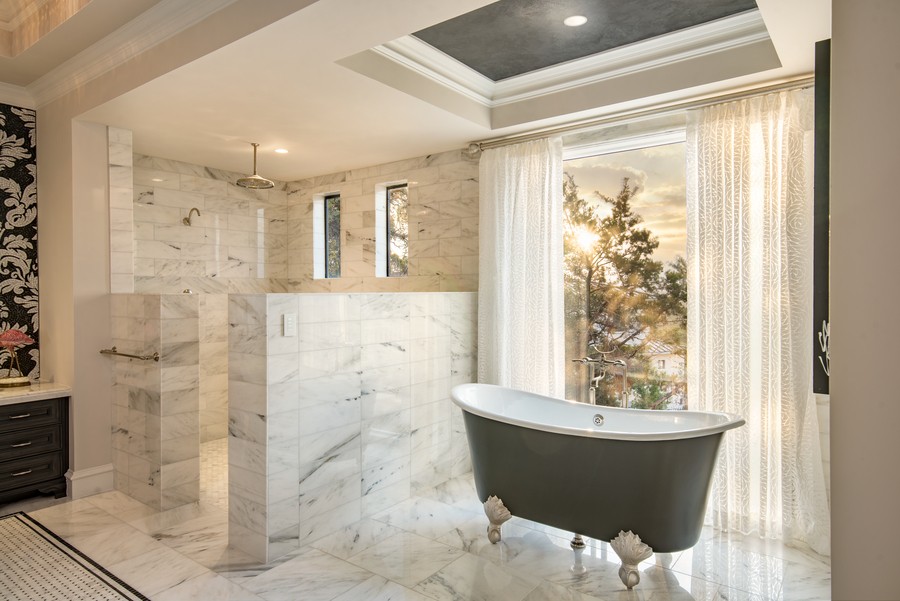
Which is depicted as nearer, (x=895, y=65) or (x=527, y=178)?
(x=895, y=65)

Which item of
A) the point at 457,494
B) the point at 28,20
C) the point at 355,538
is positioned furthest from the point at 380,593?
the point at 28,20

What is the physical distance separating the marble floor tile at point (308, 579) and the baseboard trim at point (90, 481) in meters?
1.80

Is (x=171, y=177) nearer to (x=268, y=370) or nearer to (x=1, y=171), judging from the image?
(x=1, y=171)

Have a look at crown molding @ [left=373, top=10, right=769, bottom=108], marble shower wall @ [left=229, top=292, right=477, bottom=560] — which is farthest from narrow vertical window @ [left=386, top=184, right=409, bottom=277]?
crown molding @ [left=373, top=10, right=769, bottom=108]

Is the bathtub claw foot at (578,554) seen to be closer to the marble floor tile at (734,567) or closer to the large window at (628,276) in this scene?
the marble floor tile at (734,567)

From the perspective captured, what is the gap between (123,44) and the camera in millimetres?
3033

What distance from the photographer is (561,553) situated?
2822 mm

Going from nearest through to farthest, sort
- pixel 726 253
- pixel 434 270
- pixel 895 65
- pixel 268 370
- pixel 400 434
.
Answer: pixel 895 65, pixel 268 370, pixel 726 253, pixel 400 434, pixel 434 270

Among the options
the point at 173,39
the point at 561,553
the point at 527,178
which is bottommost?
the point at 561,553

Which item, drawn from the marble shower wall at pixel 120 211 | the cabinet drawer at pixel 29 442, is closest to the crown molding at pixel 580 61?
the marble shower wall at pixel 120 211

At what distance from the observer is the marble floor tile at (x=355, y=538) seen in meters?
2.86

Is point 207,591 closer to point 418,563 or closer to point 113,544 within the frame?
point 113,544

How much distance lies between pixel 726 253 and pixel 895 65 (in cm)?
239

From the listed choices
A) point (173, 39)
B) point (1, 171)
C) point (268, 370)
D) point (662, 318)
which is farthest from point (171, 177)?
point (662, 318)
